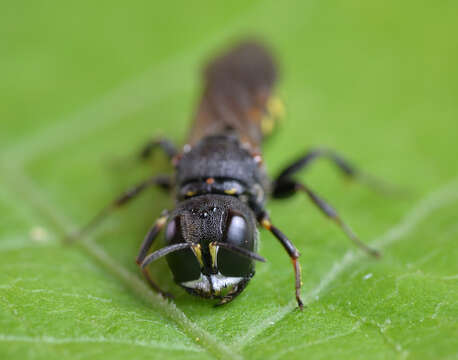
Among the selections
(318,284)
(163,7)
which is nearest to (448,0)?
(163,7)

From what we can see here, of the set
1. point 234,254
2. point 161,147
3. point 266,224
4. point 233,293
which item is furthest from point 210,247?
point 161,147

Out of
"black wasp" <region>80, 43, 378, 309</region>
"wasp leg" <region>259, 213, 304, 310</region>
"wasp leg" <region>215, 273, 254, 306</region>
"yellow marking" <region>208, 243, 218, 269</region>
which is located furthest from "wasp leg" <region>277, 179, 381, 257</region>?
"yellow marking" <region>208, 243, 218, 269</region>

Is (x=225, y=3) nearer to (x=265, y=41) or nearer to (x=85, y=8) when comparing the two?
(x=265, y=41)

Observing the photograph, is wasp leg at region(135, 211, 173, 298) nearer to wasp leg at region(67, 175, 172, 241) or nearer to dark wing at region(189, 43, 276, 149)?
wasp leg at region(67, 175, 172, 241)

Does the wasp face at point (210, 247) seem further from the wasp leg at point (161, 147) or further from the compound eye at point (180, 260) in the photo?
the wasp leg at point (161, 147)

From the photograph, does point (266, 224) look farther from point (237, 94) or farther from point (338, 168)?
point (237, 94)

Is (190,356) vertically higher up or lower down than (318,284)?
higher up

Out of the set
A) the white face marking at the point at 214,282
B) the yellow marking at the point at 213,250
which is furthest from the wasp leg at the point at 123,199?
the yellow marking at the point at 213,250
